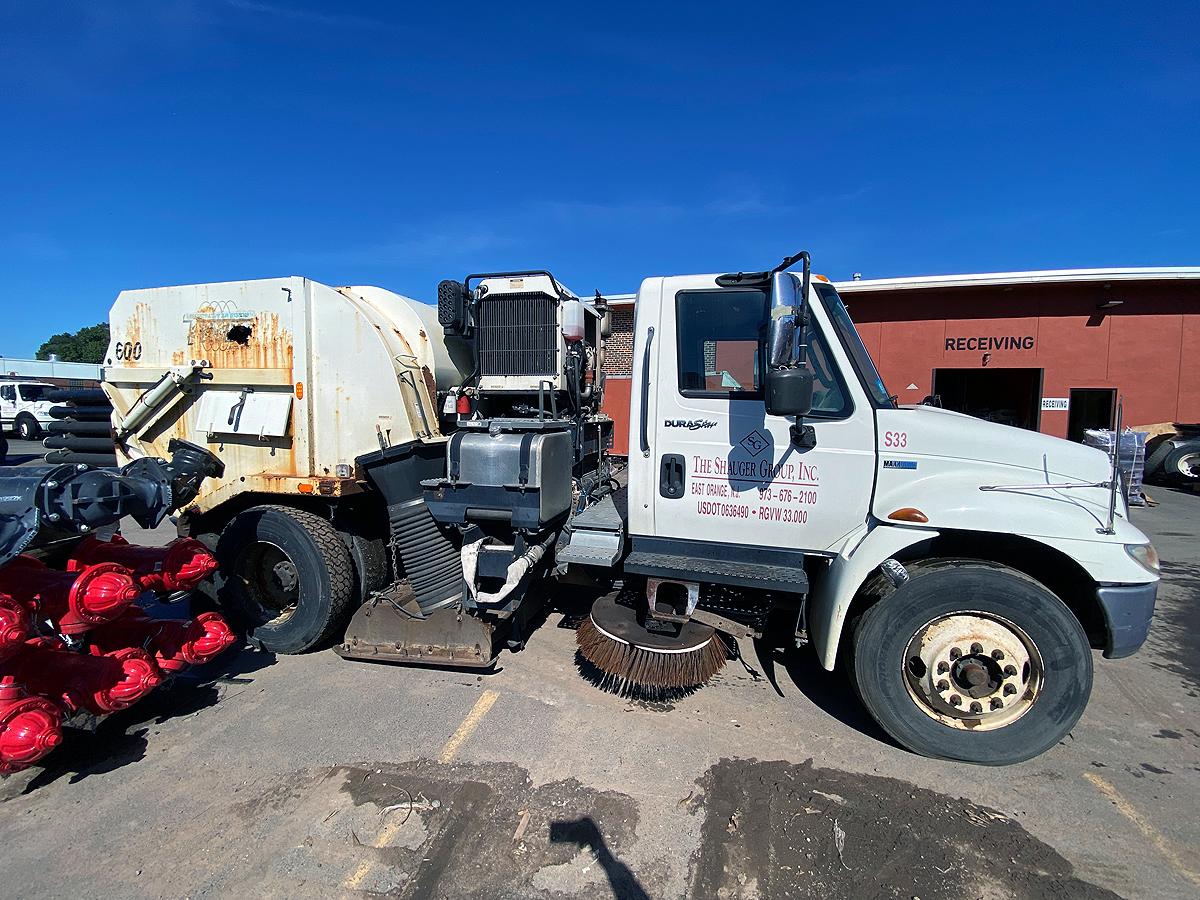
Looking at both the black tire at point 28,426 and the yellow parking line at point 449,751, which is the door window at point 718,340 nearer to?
the yellow parking line at point 449,751

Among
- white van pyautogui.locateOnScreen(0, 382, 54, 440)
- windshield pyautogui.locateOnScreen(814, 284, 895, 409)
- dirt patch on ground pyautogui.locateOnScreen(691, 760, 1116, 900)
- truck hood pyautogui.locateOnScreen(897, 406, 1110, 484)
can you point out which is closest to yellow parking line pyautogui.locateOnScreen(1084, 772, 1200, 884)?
dirt patch on ground pyautogui.locateOnScreen(691, 760, 1116, 900)

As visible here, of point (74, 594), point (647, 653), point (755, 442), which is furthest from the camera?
point (647, 653)

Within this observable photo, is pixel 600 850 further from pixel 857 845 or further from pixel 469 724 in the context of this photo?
pixel 469 724

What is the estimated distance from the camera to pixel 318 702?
12.3 ft

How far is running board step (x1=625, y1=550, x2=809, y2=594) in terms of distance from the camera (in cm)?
327

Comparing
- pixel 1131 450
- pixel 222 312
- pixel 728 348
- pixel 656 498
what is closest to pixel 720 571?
pixel 656 498

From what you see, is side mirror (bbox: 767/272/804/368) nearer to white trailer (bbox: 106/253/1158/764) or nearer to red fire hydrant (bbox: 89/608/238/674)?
white trailer (bbox: 106/253/1158/764)

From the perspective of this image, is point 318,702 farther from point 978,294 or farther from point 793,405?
point 978,294

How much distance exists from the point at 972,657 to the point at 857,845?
3.88ft

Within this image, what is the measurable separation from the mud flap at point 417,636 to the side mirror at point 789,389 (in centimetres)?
243

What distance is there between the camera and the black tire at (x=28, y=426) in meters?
21.2

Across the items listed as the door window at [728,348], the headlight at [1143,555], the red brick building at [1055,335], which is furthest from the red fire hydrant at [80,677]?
the red brick building at [1055,335]

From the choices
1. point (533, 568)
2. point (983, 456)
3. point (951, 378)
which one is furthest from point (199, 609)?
point (951, 378)

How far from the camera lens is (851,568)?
10.4 ft
